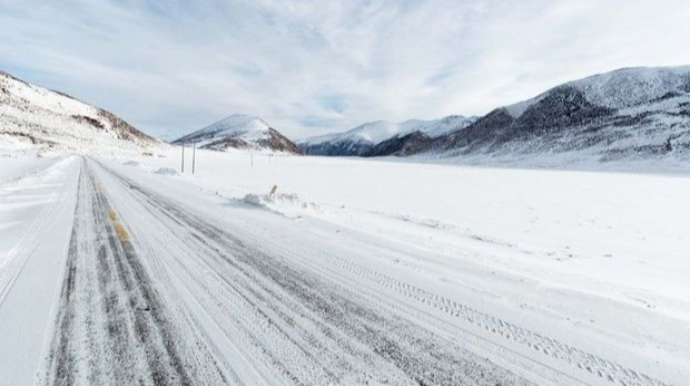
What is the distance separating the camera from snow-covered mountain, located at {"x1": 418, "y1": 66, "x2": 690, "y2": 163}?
7794 cm

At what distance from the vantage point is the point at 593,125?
109375mm

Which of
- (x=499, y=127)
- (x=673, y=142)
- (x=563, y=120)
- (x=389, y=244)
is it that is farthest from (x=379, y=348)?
(x=499, y=127)

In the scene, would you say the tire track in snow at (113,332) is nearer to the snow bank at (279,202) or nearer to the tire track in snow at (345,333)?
the tire track in snow at (345,333)

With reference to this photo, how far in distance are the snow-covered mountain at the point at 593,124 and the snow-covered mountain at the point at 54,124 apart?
126016mm

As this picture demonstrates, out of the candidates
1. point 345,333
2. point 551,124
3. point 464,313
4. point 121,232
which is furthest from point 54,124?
point 551,124

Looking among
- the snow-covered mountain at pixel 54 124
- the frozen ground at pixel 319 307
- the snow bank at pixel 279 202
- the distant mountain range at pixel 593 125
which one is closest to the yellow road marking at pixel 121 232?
the frozen ground at pixel 319 307

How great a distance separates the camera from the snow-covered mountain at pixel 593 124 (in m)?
Answer: 77.9

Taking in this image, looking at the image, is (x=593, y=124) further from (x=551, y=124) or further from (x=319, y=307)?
(x=319, y=307)

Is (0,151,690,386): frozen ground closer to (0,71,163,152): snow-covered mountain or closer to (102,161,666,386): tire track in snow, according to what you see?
(102,161,666,386): tire track in snow

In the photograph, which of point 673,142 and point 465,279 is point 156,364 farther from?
point 673,142

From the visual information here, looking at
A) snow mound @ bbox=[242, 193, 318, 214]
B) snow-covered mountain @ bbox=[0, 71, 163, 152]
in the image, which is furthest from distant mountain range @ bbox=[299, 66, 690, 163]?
snow-covered mountain @ bbox=[0, 71, 163, 152]

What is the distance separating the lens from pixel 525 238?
35.7 feet

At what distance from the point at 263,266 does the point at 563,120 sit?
152 m

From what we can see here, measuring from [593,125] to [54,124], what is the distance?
574ft
